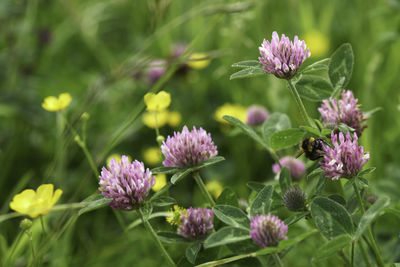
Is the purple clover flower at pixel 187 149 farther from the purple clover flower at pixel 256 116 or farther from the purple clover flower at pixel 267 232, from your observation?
the purple clover flower at pixel 256 116

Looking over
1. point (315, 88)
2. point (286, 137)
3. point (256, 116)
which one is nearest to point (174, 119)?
point (256, 116)

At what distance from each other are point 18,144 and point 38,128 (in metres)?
0.16

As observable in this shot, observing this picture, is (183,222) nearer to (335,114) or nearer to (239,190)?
(335,114)

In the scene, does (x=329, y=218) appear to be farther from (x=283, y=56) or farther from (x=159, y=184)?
(x=159, y=184)

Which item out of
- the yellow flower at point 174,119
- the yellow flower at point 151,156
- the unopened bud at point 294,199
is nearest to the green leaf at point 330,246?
the unopened bud at point 294,199

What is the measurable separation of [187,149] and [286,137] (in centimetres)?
18

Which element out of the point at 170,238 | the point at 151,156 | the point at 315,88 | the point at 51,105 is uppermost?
the point at 51,105

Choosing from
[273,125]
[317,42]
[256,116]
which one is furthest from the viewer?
[317,42]

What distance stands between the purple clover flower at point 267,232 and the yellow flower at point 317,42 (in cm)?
180

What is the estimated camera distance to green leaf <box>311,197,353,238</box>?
793 mm

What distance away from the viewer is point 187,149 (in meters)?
0.89

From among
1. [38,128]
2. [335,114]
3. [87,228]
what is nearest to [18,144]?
[38,128]

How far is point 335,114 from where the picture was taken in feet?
3.10

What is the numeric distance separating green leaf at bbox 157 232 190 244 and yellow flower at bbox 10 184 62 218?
0.21m
